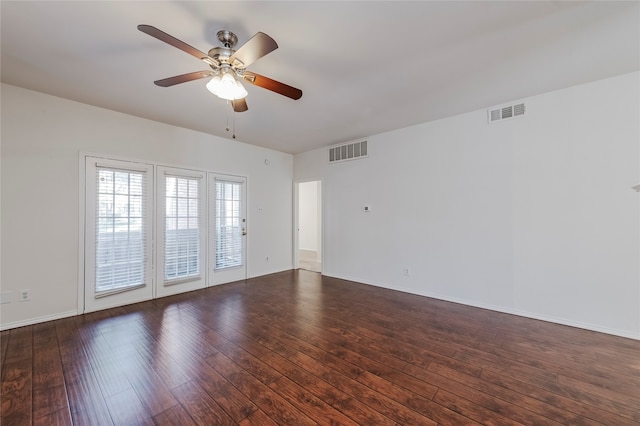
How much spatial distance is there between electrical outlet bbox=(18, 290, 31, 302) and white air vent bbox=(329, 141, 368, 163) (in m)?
4.92

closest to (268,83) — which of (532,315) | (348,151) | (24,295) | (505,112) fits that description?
(348,151)

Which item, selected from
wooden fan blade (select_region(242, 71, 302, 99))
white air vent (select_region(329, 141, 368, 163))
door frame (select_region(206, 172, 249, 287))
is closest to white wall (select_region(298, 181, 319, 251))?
white air vent (select_region(329, 141, 368, 163))

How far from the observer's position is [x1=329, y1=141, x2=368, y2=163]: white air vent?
4.91 metres

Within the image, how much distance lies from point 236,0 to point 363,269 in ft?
14.3

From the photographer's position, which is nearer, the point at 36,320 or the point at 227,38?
the point at 227,38

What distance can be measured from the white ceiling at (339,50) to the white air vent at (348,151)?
4.35ft

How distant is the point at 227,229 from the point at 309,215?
4477 millimetres

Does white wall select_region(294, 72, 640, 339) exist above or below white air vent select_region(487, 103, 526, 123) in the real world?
below

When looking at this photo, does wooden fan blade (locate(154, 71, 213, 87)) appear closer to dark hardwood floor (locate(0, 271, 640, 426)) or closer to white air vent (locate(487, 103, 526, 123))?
dark hardwood floor (locate(0, 271, 640, 426))

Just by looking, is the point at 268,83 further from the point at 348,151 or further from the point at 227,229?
the point at 227,229

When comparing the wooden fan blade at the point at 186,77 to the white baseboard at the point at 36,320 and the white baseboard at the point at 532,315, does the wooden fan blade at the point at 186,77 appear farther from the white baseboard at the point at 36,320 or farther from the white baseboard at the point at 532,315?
the white baseboard at the point at 532,315

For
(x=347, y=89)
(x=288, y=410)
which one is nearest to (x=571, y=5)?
(x=347, y=89)

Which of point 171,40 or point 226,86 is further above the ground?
point 171,40

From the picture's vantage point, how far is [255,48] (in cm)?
177
